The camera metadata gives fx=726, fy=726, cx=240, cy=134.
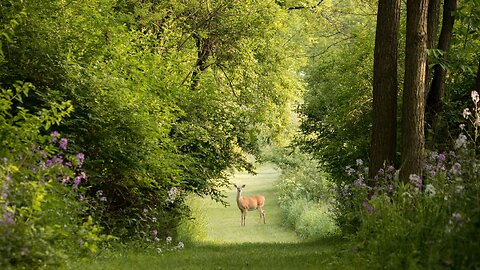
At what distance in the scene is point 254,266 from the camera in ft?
31.2

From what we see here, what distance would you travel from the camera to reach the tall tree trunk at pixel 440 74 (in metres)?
→ 14.2

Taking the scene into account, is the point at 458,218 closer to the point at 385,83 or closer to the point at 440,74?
the point at 385,83

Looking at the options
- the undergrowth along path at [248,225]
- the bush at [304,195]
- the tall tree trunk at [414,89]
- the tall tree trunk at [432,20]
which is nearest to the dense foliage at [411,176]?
the tall tree trunk at [414,89]

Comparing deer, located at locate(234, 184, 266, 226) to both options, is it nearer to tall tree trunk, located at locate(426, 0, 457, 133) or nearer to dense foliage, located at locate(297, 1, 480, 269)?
dense foliage, located at locate(297, 1, 480, 269)

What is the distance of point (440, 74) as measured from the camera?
14.2 m

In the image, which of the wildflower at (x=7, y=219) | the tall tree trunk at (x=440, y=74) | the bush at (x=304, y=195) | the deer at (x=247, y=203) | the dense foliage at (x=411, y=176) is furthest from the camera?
the deer at (x=247, y=203)

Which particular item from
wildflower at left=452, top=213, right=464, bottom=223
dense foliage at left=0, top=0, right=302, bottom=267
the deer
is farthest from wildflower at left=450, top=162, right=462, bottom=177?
the deer

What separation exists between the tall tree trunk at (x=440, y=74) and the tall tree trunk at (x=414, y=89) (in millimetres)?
3260

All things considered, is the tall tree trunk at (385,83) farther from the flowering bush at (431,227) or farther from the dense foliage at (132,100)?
the dense foliage at (132,100)

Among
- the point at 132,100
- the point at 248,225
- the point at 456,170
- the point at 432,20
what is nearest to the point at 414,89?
the point at 432,20

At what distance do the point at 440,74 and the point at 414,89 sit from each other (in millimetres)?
3627

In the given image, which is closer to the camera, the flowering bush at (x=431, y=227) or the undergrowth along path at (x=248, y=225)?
the flowering bush at (x=431, y=227)

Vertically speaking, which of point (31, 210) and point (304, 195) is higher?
point (31, 210)

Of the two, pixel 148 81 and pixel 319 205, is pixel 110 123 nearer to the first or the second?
pixel 148 81
